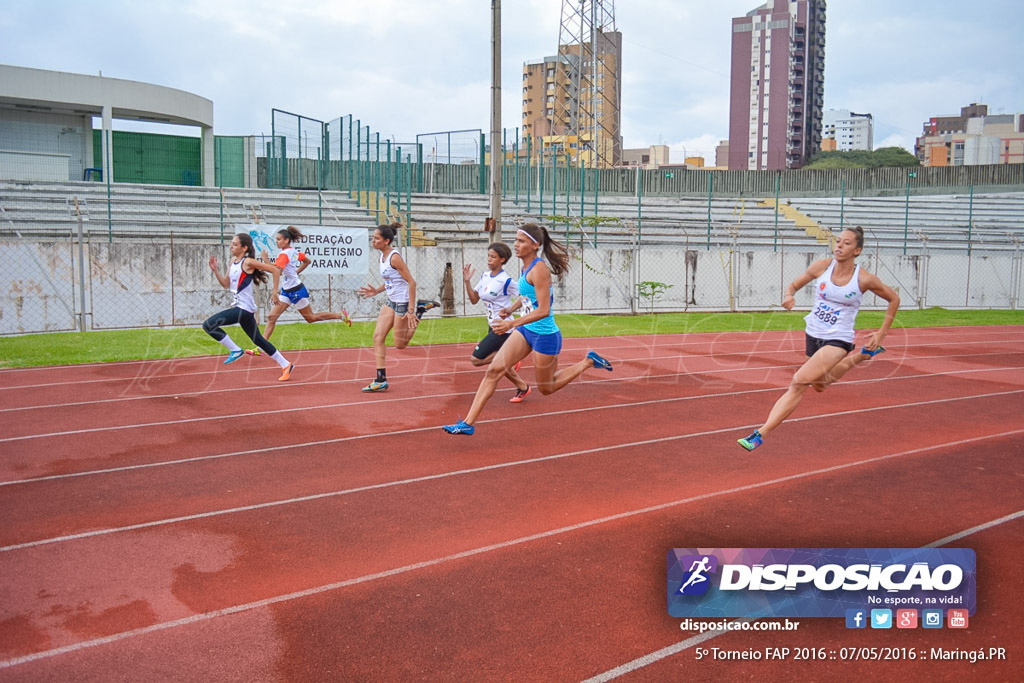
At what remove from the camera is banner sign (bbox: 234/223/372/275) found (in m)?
19.1

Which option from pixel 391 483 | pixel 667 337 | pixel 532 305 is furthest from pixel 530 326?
pixel 667 337

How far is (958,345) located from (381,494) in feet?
48.4

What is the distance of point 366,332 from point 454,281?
4798 mm

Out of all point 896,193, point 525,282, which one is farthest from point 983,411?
point 896,193

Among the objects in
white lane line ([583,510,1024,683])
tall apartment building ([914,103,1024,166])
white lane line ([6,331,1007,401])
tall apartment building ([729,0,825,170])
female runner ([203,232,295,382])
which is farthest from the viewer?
tall apartment building ([729,0,825,170])

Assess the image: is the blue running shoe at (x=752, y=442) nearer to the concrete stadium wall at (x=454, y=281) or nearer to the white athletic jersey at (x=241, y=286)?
the white athletic jersey at (x=241, y=286)

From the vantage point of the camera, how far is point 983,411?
1025cm

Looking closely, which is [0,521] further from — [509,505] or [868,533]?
[868,533]

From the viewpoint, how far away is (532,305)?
761 cm

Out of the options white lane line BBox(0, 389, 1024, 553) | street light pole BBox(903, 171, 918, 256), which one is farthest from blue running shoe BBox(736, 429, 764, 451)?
street light pole BBox(903, 171, 918, 256)

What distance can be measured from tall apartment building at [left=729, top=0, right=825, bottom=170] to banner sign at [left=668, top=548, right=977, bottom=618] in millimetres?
96263

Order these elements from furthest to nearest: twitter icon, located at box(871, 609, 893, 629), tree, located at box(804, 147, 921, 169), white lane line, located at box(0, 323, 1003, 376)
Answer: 1. tree, located at box(804, 147, 921, 169)
2. white lane line, located at box(0, 323, 1003, 376)
3. twitter icon, located at box(871, 609, 893, 629)

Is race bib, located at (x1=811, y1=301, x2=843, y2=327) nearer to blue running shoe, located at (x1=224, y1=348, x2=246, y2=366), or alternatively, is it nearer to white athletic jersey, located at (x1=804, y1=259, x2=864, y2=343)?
white athletic jersey, located at (x1=804, y1=259, x2=864, y2=343)

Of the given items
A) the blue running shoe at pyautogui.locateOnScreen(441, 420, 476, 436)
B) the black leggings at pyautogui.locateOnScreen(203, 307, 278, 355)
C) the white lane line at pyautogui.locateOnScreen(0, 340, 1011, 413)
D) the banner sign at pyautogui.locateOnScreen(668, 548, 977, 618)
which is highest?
the black leggings at pyautogui.locateOnScreen(203, 307, 278, 355)
